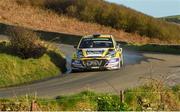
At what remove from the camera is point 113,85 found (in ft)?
76.2

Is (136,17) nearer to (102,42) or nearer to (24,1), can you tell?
(24,1)

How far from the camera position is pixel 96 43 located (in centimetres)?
2928

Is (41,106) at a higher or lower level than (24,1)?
lower

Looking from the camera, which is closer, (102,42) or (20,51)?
(20,51)

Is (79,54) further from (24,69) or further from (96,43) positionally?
(24,69)

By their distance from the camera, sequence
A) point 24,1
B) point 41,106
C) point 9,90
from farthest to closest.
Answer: point 24,1
point 9,90
point 41,106

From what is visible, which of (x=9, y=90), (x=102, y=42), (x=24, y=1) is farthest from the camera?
(x=24, y=1)

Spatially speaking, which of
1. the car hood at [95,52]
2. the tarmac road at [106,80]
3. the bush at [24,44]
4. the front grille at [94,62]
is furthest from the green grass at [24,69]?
the car hood at [95,52]

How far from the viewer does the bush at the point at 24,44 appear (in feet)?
90.3

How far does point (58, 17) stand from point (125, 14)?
7074mm

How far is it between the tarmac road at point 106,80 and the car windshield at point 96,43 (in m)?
1.41

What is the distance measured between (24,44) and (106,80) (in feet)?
16.2

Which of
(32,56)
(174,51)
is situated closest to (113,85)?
(32,56)

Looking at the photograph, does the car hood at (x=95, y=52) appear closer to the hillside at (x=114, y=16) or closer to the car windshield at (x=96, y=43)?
the car windshield at (x=96, y=43)
